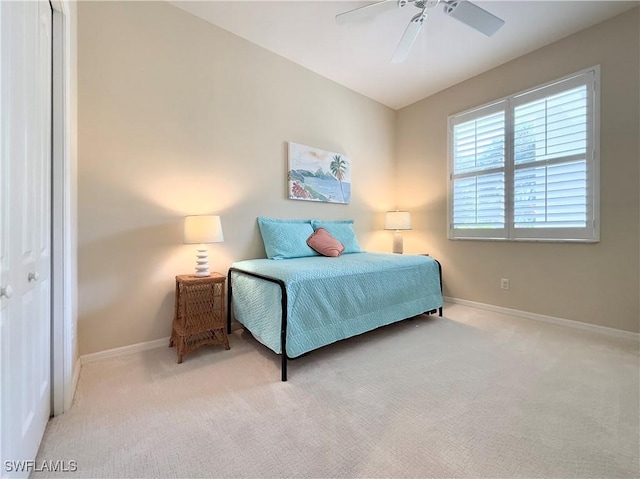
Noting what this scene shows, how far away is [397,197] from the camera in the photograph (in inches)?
170

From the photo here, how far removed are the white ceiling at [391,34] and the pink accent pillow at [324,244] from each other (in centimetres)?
195

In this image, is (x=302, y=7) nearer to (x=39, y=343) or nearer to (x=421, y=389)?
(x=39, y=343)

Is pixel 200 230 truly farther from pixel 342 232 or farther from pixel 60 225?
pixel 342 232

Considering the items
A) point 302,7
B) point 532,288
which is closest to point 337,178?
point 302,7

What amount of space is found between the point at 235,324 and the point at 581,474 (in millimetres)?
2447

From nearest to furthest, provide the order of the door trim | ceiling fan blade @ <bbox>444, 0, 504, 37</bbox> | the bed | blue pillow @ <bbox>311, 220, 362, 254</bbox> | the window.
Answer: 1. the door trim
2. the bed
3. ceiling fan blade @ <bbox>444, 0, 504, 37</bbox>
4. the window
5. blue pillow @ <bbox>311, 220, 362, 254</bbox>

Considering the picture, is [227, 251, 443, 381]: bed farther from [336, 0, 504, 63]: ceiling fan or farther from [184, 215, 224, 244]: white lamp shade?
[336, 0, 504, 63]: ceiling fan

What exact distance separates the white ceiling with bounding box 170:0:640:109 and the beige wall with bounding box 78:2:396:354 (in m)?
0.22

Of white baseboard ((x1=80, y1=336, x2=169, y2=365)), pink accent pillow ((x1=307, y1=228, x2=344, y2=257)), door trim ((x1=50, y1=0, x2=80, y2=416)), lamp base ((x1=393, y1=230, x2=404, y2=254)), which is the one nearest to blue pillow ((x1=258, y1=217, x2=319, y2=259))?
pink accent pillow ((x1=307, y1=228, x2=344, y2=257))

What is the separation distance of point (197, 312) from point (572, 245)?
3508 millimetres

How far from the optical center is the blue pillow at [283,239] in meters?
2.75

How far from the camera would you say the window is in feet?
8.39

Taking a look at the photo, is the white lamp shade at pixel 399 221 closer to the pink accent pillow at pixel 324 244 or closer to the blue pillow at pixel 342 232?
the blue pillow at pixel 342 232

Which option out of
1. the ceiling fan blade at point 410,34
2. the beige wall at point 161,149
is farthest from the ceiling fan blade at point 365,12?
the beige wall at point 161,149
